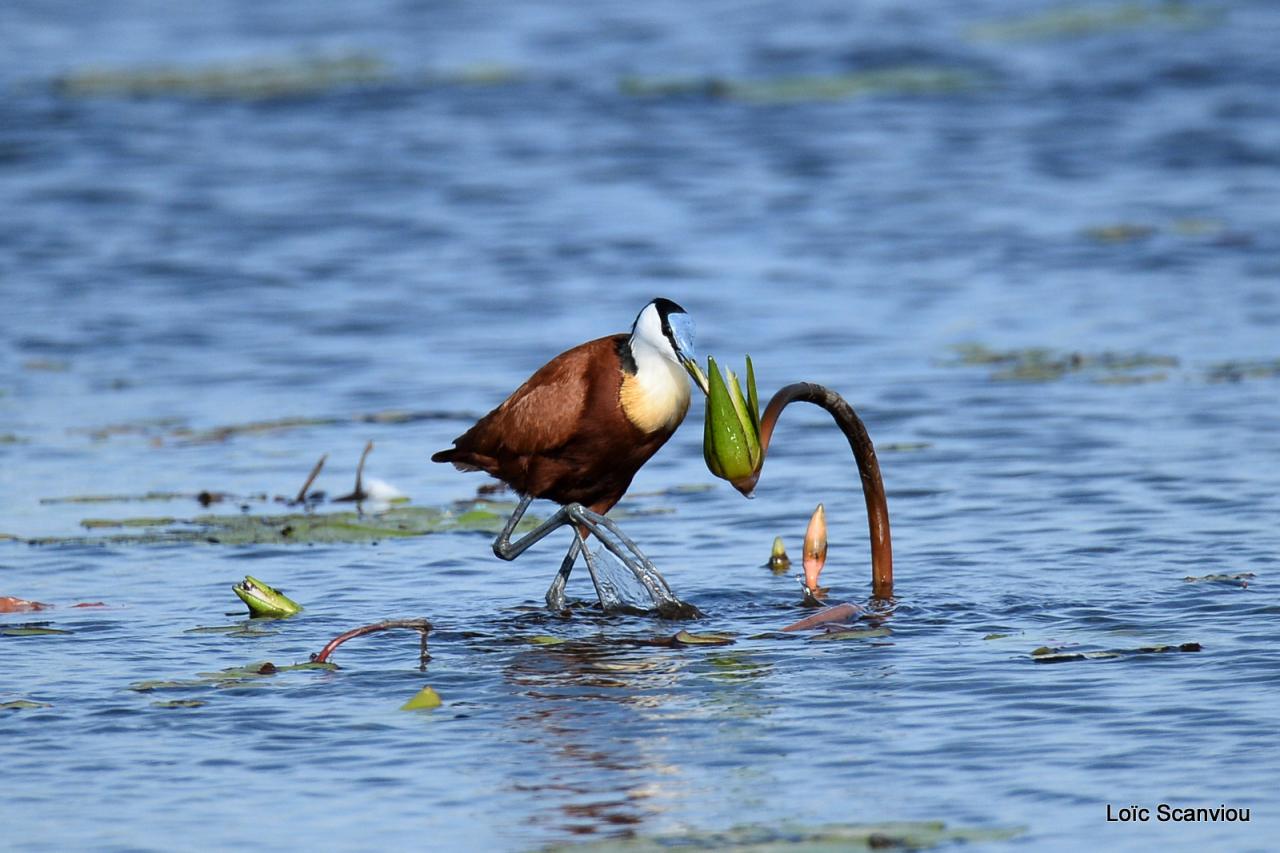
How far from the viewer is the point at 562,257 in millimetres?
18078

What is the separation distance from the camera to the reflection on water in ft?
20.2

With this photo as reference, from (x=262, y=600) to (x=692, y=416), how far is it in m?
5.25

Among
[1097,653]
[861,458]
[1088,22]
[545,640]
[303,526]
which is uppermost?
[1088,22]

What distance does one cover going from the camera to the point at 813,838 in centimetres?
536

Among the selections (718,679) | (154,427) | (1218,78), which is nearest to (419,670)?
(718,679)

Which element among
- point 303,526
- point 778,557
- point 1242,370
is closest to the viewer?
point 778,557

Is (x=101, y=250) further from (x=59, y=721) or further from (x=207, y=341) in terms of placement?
(x=59, y=721)

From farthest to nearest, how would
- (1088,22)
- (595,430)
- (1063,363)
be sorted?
(1088,22) → (1063,363) → (595,430)

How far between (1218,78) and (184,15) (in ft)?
52.8

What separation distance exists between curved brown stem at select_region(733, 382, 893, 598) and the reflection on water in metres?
0.21

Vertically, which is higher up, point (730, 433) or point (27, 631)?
point (730, 433)

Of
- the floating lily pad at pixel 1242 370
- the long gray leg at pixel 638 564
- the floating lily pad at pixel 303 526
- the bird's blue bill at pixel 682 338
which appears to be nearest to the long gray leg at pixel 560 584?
the long gray leg at pixel 638 564

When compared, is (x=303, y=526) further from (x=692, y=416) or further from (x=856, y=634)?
(x=692, y=416)

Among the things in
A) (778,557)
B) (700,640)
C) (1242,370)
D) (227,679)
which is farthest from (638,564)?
(1242,370)
